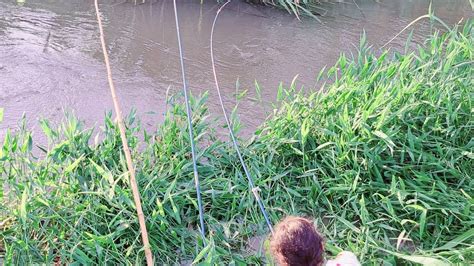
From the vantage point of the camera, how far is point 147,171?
7.66ft

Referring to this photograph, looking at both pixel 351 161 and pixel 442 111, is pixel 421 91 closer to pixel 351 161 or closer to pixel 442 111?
pixel 442 111

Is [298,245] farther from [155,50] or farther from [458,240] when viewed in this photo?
[155,50]

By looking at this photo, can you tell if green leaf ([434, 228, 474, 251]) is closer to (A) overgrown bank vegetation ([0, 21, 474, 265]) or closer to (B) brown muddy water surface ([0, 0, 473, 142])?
(A) overgrown bank vegetation ([0, 21, 474, 265])

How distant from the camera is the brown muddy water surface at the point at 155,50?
331 cm

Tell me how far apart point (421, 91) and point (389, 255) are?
1.09 m

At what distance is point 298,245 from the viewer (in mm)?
1269

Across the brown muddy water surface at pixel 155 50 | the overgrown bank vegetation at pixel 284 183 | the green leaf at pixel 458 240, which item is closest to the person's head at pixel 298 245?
the overgrown bank vegetation at pixel 284 183

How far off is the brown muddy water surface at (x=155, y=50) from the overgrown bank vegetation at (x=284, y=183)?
2.20ft

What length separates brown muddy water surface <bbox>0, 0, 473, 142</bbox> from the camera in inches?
130

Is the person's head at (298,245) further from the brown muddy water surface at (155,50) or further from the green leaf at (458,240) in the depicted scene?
the brown muddy water surface at (155,50)

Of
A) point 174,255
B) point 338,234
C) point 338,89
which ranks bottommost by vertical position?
point 174,255

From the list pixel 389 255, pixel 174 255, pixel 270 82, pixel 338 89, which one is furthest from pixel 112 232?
pixel 270 82

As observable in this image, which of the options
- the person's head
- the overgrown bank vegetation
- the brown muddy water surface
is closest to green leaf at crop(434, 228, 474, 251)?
the overgrown bank vegetation

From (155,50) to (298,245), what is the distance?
10.6 feet
